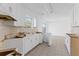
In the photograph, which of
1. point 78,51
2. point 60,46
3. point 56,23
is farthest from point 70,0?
point 60,46

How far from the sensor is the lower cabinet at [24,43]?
4147mm

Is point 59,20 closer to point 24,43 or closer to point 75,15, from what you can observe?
point 75,15

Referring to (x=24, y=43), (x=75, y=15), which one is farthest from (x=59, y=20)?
(x=24, y=43)

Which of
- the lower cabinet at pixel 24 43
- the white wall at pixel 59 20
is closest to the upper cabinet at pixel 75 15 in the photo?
the white wall at pixel 59 20

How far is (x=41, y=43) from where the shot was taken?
19.5ft

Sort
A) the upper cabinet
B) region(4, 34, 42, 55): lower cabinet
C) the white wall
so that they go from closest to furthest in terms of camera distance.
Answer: region(4, 34, 42, 55): lower cabinet, the upper cabinet, the white wall

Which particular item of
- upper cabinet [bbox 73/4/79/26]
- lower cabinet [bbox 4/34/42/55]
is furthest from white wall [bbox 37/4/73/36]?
lower cabinet [bbox 4/34/42/55]

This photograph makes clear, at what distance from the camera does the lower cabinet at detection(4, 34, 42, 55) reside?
13.6ft

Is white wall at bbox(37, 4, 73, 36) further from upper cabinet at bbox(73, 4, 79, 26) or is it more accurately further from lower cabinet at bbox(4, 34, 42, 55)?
lower cabinet at bbox(4, 34, 42, 55)

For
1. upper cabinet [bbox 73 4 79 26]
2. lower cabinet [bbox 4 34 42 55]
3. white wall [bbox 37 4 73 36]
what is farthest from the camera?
white wall [bbox 37 4 73 36]

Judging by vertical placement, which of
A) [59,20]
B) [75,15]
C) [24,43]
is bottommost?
[24,43]

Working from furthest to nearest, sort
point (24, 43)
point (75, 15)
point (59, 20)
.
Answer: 1. point (59, 20)
2. point (75, 15)
3. point (24, 43)

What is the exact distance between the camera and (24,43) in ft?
15.4

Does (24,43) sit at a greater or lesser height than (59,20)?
lesser
